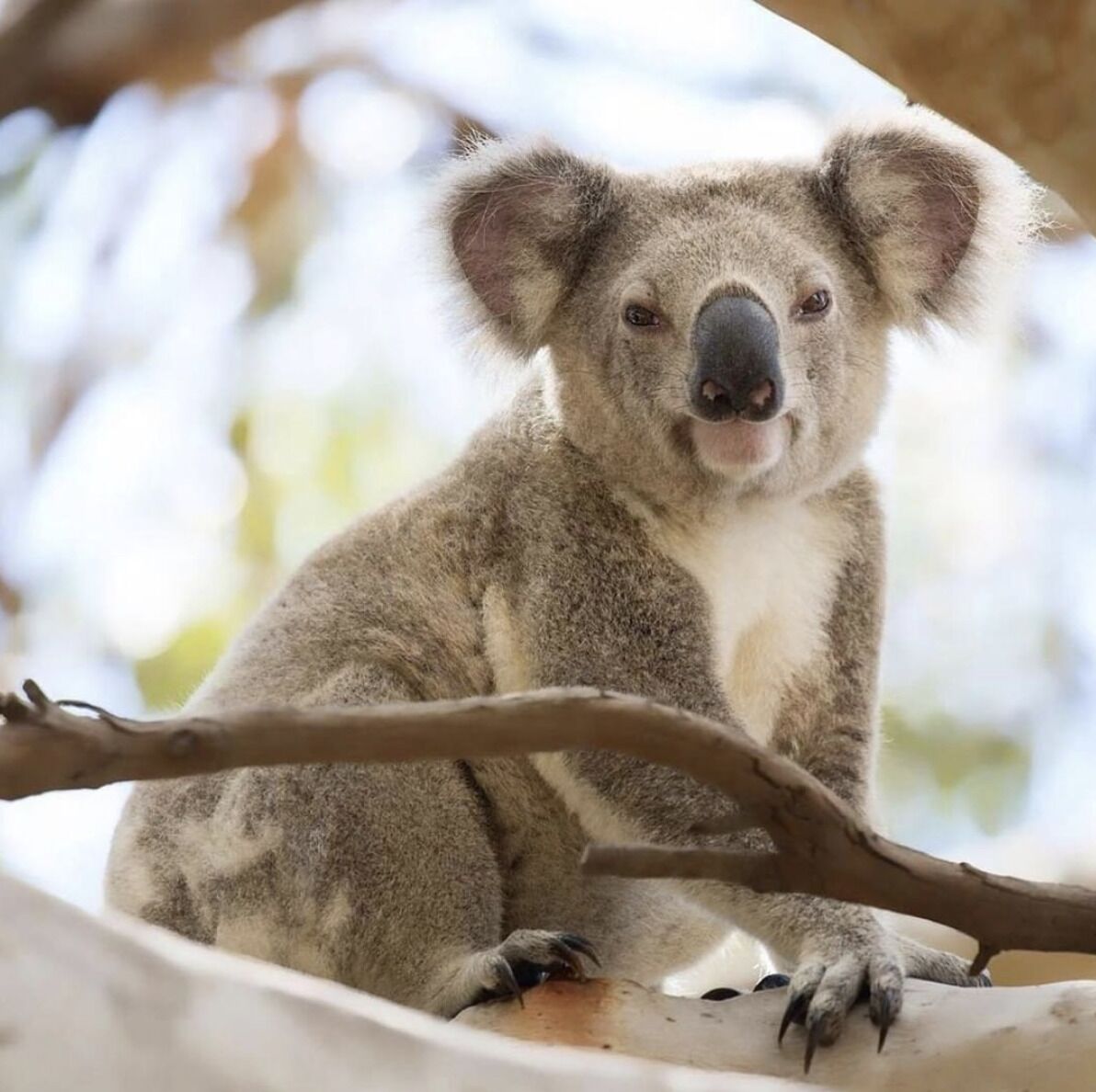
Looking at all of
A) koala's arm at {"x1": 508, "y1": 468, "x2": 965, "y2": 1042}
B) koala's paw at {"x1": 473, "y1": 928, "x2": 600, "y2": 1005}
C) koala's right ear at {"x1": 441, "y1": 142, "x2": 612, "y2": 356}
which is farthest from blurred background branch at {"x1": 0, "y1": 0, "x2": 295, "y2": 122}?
koala's paw at {"x1": 473, "y1": 928, "x2": 600, "y2": 1005}

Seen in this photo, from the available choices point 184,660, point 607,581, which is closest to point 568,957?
point 607,581

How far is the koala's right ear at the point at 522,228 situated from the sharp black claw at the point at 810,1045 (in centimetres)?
180

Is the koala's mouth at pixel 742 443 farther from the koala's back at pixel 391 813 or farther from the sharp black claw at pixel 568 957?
the sharp black claw at pixel 568 957

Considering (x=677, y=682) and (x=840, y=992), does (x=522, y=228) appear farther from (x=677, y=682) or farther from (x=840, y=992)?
(x=840, y=992)

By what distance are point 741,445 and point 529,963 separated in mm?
1077

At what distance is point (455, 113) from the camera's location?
6.79 metres

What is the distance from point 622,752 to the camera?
1.82 metres

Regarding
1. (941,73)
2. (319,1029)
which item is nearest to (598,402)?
(941,73)

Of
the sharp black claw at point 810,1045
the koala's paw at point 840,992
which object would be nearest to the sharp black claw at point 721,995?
the koala's paw at point 840,992

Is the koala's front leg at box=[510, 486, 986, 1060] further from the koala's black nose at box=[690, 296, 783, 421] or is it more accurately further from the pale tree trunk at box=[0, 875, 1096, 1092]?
the pale tree trunk at box=[0, 875, 1096, 1092]

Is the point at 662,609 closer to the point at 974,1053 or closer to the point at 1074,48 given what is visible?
the point at 974,1053

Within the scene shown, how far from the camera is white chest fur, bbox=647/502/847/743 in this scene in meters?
3.61

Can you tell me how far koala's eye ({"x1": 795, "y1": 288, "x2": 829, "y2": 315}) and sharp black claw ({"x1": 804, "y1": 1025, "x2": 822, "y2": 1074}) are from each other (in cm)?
152

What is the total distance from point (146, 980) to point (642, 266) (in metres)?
2.45
